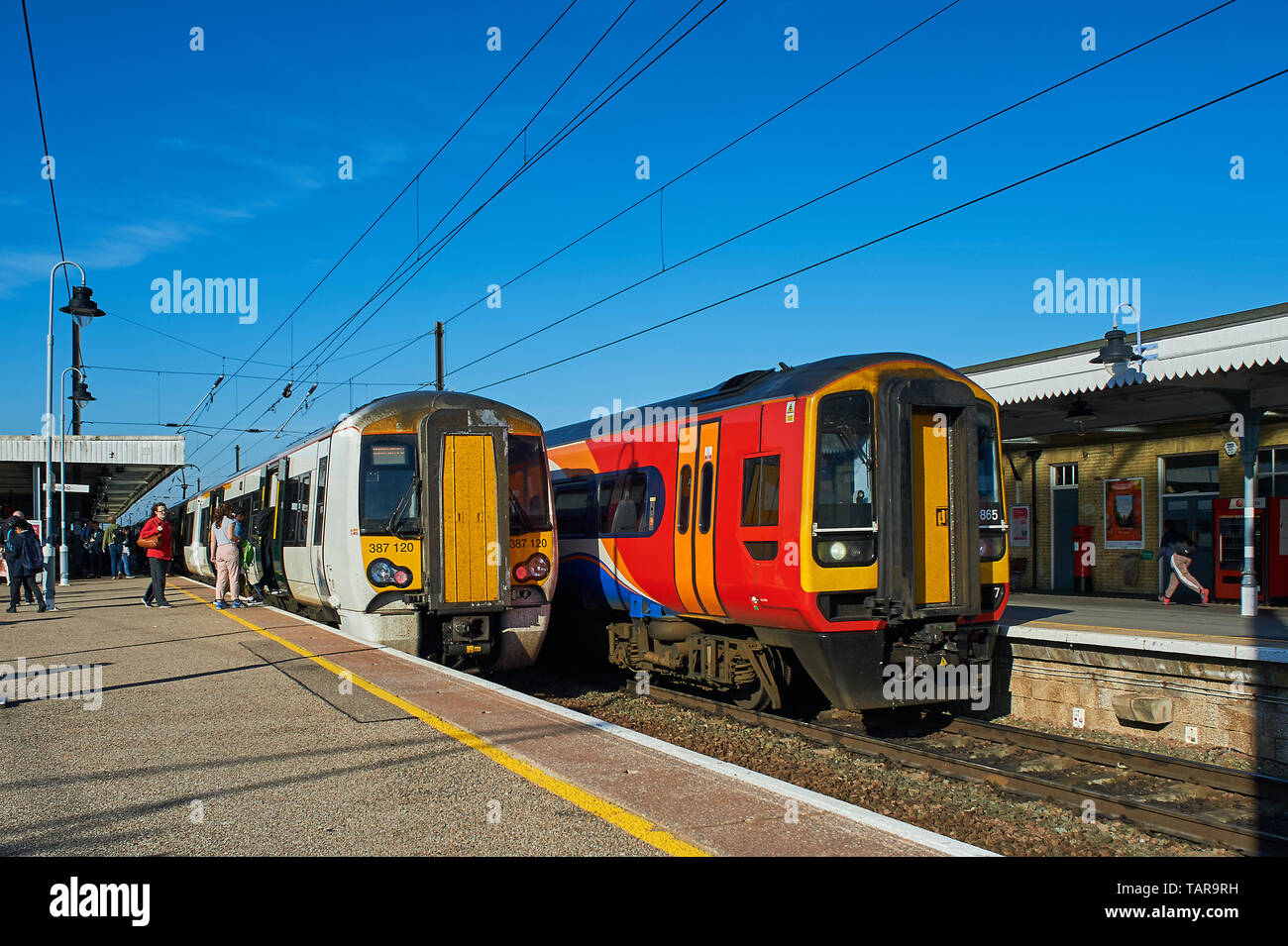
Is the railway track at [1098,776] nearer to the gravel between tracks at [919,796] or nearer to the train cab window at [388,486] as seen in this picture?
the gravel between tracks at [919,796]

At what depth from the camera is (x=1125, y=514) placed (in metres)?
20.5

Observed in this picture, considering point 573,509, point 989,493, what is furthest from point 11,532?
point 989,493

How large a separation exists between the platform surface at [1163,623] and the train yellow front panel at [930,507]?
201 centimetres

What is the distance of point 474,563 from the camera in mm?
10453

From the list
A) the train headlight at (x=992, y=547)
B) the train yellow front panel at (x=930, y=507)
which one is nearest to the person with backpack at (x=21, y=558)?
the train yellow front panel at (x=930, y=507)

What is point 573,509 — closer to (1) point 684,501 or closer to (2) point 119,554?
(1) point 684,501

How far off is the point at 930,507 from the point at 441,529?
4.92 metres

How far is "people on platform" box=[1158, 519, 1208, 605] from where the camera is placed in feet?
52.0

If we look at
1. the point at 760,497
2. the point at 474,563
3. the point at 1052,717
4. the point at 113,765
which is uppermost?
the point at 760,497

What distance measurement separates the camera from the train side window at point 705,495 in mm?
9695
